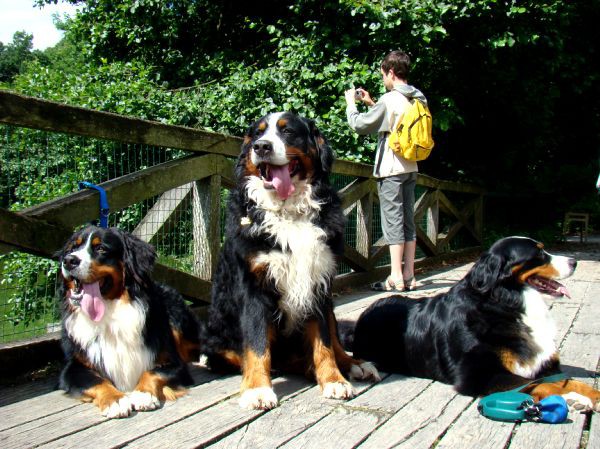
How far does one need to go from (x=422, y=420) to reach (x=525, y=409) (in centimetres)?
43

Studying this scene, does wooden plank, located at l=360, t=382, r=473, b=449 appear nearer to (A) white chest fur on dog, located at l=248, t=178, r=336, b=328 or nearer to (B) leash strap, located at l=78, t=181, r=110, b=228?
(A) white chest fur on dog, located at l=248, t=178, r=336, b=328

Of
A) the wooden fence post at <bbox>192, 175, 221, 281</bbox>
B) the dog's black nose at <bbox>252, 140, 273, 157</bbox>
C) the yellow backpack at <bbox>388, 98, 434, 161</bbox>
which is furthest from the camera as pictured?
the yellow backpack at <bbox>388, 98, 434, 161</bbox>

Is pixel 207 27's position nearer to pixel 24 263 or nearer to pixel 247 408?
pixel 24 263

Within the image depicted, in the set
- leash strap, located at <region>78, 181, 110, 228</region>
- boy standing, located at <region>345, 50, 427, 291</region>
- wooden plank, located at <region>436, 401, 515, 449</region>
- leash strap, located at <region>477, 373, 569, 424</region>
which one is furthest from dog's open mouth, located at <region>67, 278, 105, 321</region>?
boy standing, located at <region>345, 50, 427, 291</region>

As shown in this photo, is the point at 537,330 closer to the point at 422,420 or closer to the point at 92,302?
the point at 422,420

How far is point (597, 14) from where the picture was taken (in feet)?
41.1

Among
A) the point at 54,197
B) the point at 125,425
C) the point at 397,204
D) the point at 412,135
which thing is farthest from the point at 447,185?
the point at 125,425

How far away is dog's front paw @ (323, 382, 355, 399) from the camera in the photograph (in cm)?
287

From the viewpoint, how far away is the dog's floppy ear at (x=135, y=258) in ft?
9.78

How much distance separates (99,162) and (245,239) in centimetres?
119

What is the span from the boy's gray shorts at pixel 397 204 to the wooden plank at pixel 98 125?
1.97 m

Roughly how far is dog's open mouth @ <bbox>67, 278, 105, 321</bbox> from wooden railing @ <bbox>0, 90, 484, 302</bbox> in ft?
1.01

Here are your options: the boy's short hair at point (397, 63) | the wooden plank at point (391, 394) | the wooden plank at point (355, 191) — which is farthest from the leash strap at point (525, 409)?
the boy's short hair at point (397, 63)

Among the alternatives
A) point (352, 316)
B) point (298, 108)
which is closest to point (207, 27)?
point (298, 108)
